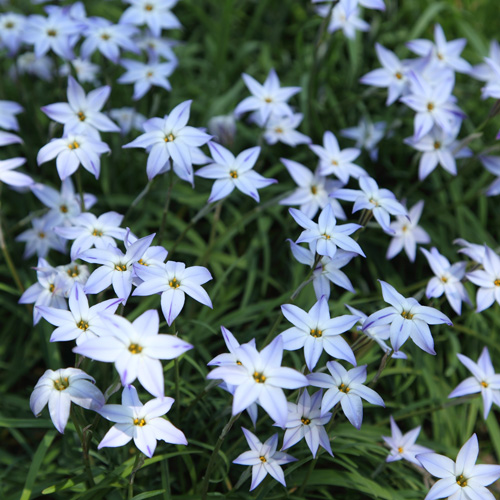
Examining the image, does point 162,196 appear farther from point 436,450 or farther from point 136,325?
point 436,450

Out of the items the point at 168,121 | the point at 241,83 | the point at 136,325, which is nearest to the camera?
the point at 136,325

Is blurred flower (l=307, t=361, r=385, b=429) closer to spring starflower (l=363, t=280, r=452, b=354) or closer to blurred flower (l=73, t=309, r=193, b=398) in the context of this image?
spring starflower (l=363, t=280, r=452, b=354)

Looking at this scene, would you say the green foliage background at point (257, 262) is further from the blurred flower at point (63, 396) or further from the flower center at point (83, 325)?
the flower center at point (83, 325)

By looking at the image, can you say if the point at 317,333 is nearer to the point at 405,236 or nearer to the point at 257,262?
the point at 405,236

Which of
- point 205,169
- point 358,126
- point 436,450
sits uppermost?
point 205,169

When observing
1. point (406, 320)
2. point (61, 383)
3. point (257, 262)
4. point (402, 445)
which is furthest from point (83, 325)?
point (257, 262)

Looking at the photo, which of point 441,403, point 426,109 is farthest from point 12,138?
point 441,403
